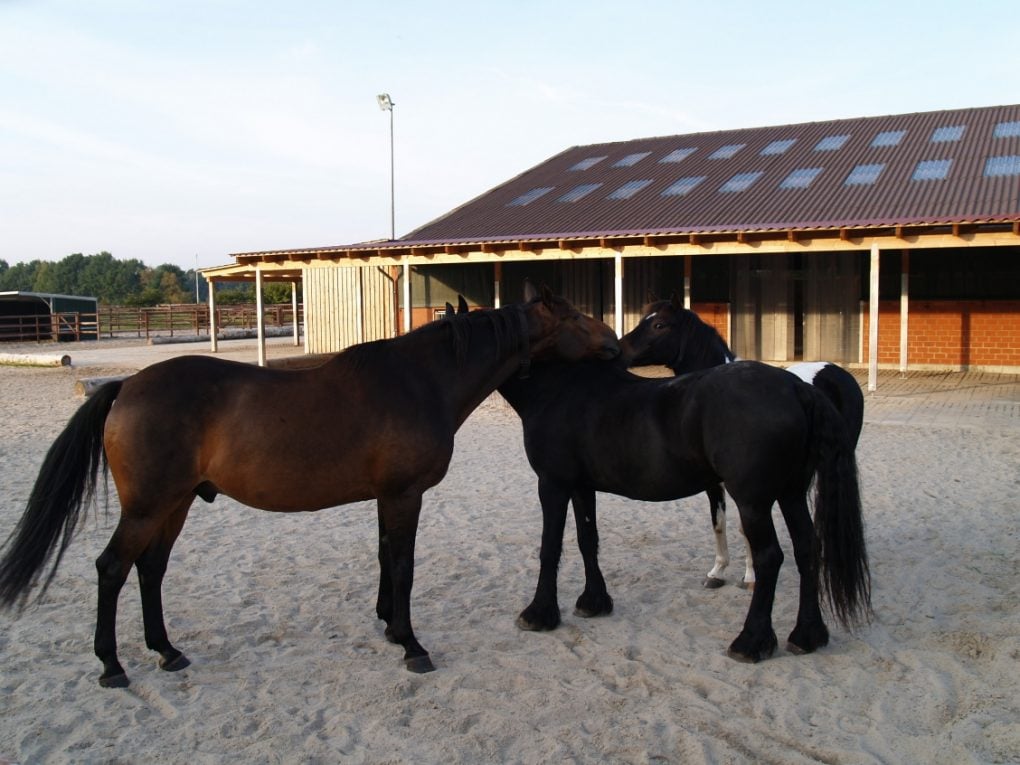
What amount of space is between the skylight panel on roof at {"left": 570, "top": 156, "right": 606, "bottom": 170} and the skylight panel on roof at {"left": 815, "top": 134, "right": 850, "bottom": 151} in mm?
5732

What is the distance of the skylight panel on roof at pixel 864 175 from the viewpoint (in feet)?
52.9

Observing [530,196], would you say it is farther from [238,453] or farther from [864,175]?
[238,453]

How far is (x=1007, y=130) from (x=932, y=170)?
2966 mm

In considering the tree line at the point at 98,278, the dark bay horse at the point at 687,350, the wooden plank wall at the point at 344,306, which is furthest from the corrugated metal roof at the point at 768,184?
the tree line at the point at 98,278

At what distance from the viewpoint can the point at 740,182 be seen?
1781 cm

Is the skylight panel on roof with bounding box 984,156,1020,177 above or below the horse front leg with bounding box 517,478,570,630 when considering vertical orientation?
above

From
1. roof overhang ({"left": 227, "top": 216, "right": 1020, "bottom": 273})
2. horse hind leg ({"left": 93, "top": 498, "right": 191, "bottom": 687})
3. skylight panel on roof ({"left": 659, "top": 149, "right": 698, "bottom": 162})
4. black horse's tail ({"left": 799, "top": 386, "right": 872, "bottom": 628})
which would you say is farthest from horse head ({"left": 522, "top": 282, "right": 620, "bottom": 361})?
skylight panel on roof ({"left": 659, "top": 149, "right": 698, "bottom": 162})

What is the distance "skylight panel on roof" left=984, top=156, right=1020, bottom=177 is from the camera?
49.6 ft

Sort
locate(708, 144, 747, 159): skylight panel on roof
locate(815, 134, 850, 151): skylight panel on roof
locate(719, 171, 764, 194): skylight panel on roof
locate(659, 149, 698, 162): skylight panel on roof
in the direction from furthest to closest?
locate(659, 149, 698, 162): skylight panel on roof
locate(708, 144, 747, 159): skylight panel on roof
locate(815, 134, 850, 151): skylight panel on roof
locate(719, 171, 764, 194): skylight panel on roof

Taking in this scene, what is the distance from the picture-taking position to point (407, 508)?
3.79 meters

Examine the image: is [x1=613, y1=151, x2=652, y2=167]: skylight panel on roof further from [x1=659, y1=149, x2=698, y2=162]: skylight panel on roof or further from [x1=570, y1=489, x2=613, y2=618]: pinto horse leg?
[x1=570, y1=489, x2=613, y2=618]: pinto horse leg

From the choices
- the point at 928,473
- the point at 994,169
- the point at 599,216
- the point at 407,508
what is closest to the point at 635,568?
the point at 407,508

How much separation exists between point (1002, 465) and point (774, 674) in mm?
5516

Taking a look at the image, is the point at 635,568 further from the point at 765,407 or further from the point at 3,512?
the point at 3,512
